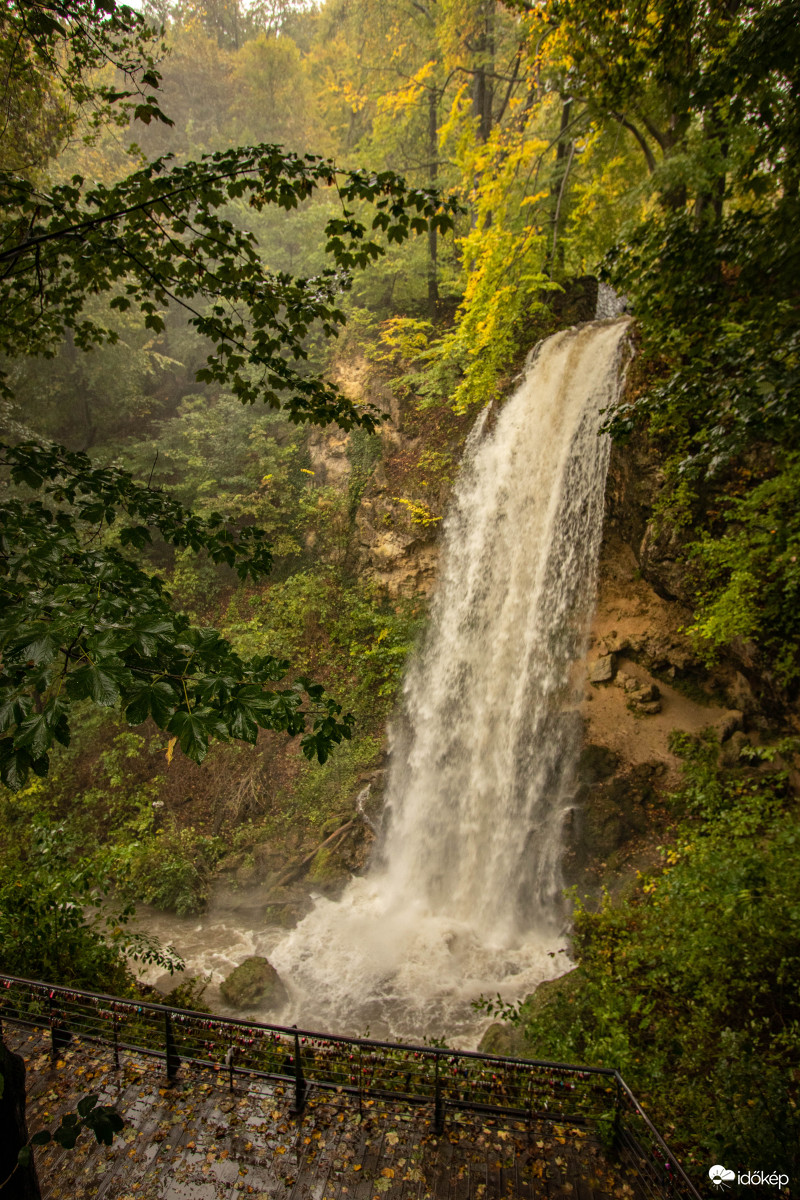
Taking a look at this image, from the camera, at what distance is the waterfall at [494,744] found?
810cm

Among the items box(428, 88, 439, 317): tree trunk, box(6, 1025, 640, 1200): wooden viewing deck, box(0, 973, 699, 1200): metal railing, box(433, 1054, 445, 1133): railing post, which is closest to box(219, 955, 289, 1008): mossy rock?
box(0, 973, 699, 1200): metal railing

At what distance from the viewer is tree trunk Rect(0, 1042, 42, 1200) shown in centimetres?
254

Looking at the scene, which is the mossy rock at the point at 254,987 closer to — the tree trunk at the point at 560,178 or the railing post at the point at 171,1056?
the railing post at the point at 171,1056

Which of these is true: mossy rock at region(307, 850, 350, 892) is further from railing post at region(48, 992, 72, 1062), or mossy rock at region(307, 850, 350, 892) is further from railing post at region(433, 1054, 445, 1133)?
railing post at region(433, 1054, 445, 1133)

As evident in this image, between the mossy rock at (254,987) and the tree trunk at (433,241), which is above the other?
the tree trunk at (433,241)

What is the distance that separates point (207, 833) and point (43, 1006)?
20.2ft

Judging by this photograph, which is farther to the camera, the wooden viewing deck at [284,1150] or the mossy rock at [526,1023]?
the mossy rock at [526,1023]

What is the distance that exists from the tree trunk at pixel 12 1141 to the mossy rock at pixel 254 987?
5452 millimetres

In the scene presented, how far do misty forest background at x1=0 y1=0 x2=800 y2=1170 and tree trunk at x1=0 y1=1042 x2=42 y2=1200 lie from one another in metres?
2.34

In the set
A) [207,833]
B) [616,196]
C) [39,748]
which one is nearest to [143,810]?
[207,833]

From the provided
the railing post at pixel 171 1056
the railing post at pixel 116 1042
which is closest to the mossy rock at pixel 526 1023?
the railing post at pixel 171 1056

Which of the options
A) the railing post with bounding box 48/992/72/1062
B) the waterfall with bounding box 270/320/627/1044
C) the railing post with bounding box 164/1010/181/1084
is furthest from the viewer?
the waterfall with bounding box 270/320/627/1044

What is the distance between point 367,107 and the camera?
53.5ft

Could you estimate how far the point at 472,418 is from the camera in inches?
480
